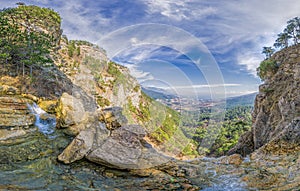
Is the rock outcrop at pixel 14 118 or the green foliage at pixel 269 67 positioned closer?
the rock outcrop at pixel 14 118

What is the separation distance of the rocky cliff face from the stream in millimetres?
10247

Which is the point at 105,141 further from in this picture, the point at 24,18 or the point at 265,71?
the point at 24,18

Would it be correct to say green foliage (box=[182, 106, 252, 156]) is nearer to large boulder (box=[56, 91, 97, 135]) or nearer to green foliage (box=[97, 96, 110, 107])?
green foliage (box=[97, 96, 110, 107])

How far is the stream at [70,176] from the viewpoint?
35.9 ft

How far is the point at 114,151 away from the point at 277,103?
2876cm

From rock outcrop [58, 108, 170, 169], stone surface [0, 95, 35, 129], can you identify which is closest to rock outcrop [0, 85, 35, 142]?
stone surface [0, 95, 35, 129]

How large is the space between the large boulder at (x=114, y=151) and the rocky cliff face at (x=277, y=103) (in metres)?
12.3

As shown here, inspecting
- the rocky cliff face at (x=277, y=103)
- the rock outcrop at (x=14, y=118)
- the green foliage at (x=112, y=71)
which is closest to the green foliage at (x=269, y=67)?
the rocky cliff face at (x=277, y=103)

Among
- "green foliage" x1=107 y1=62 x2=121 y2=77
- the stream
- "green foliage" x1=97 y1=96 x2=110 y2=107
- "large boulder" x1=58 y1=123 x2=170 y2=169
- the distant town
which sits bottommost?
the stream

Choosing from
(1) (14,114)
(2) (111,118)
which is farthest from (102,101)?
(2) (111,118)

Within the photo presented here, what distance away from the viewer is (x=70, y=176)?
474 inches

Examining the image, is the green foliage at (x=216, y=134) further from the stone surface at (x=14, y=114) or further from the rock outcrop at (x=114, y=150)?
the rock outcrop at (x=114, y=150)

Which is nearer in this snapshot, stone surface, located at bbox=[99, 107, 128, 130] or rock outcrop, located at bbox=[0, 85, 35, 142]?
rock outcrop, located at bbox=[0, 85, 35, 142]

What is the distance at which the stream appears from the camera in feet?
35.9
